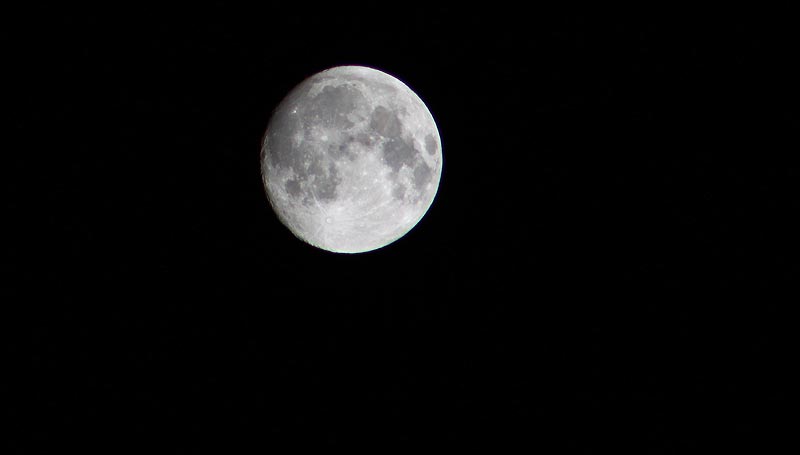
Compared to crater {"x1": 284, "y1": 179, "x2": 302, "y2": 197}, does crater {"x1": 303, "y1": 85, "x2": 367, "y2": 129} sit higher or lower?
higher

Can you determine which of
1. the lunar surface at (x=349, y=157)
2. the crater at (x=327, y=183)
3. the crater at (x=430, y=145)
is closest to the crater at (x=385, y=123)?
the lunar surface at (x=349, y=157)

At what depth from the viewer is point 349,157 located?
10.9 ft

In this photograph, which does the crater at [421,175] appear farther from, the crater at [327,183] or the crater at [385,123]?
the crater at [327,183]

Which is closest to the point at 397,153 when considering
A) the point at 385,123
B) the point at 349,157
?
the point at 385,123

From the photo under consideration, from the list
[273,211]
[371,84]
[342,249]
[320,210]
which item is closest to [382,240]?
[342,249]

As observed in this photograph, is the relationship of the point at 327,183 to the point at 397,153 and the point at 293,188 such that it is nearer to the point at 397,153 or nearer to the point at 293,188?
the point at 293,188

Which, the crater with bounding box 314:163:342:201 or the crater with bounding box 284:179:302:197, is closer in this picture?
the crater with bounding box 314:163:342:201

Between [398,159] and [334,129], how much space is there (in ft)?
1.54

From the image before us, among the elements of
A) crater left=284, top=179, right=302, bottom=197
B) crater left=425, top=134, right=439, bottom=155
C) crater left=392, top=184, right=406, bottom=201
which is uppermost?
crater left=425, top=134, right=439, bottom=155

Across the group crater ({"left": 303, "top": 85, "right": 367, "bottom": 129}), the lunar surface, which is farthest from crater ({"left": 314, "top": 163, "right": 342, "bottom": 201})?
crater ({"left": 303, "top": 85, "right": 367, "bottom": 129})

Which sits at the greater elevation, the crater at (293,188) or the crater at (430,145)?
the crater at (430,145)

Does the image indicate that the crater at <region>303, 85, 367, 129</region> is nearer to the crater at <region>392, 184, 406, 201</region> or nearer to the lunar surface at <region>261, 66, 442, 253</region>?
the lunar surface at <region>261, 66, 442, 253</region>

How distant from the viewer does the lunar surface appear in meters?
3.35

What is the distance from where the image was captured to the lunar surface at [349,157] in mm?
3352
